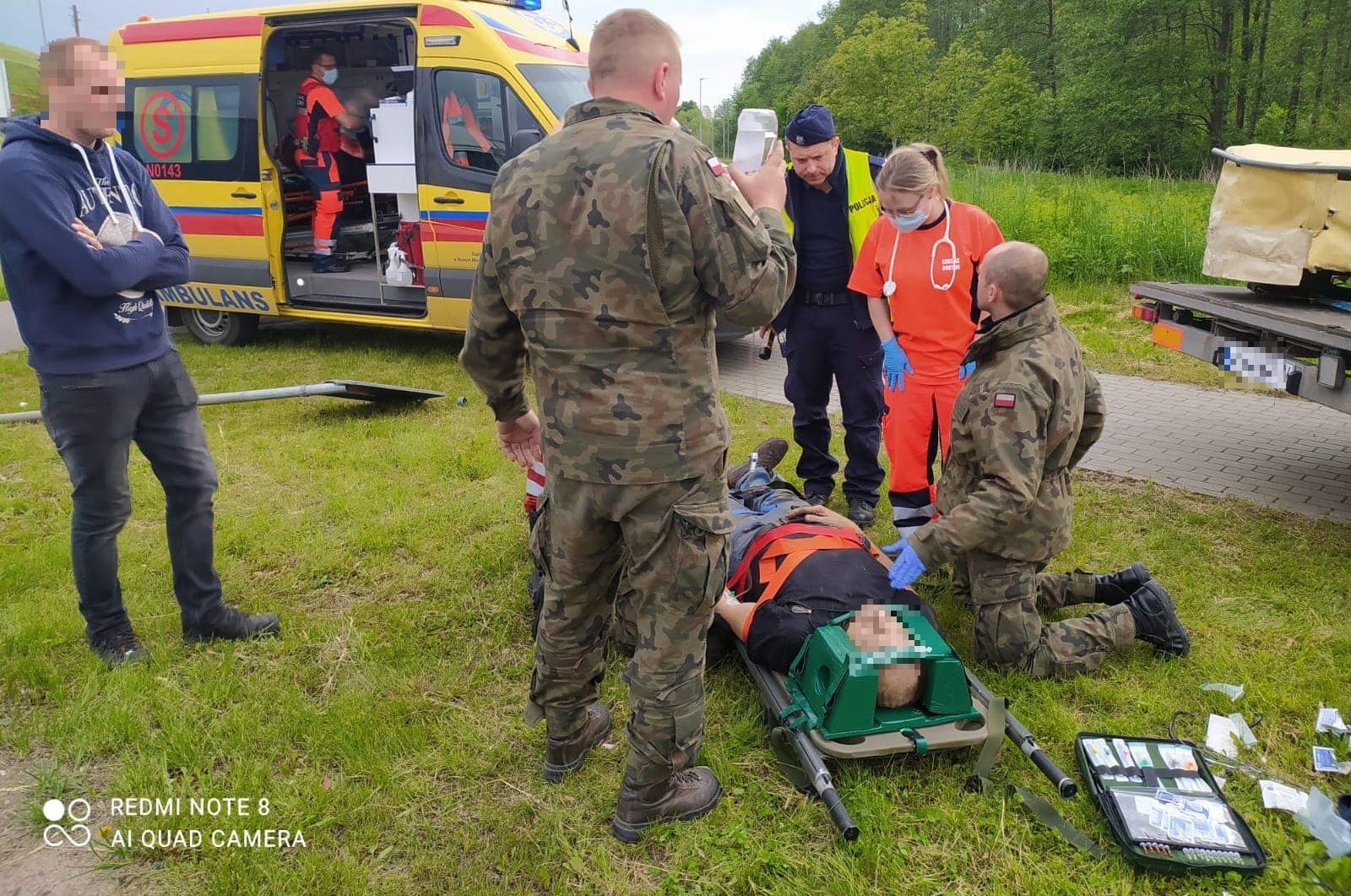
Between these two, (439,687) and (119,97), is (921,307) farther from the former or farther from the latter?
(119,97)

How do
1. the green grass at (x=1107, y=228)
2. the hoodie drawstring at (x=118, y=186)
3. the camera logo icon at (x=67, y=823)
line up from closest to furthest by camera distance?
1. the camera logo icon at (x=67, y=823)
2. the hoodie drawstring at (x=118, y=186)
3. the green grass at (x=1107, y=228)

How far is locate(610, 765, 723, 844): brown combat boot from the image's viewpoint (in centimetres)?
258

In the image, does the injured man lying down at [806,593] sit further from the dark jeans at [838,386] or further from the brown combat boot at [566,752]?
the dark jeans at [838,386]

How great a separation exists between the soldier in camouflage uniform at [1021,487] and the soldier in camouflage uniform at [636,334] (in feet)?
3.57

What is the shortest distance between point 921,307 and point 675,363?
88.9 inches

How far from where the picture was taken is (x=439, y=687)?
11.0 feet

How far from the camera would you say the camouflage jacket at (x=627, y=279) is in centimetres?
211

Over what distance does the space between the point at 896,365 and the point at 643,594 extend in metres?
2.29

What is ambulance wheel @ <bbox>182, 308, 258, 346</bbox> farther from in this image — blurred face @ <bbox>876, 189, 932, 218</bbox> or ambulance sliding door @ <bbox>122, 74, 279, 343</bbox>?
blurred face @ <bbox>876, 189, 932, 218</bbox>

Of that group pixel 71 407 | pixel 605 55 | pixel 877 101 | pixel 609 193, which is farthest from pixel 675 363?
pixel 877 101

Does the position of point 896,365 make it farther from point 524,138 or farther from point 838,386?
point 524,138

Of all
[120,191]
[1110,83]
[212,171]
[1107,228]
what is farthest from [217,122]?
[1110,83]

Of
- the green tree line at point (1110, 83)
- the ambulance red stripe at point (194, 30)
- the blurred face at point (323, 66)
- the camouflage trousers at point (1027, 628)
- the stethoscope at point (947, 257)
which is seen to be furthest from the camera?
the green tree line at point (1110, 83)

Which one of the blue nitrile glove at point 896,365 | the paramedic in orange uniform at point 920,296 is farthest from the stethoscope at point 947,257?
the blue nitrile glove at point 896,365
